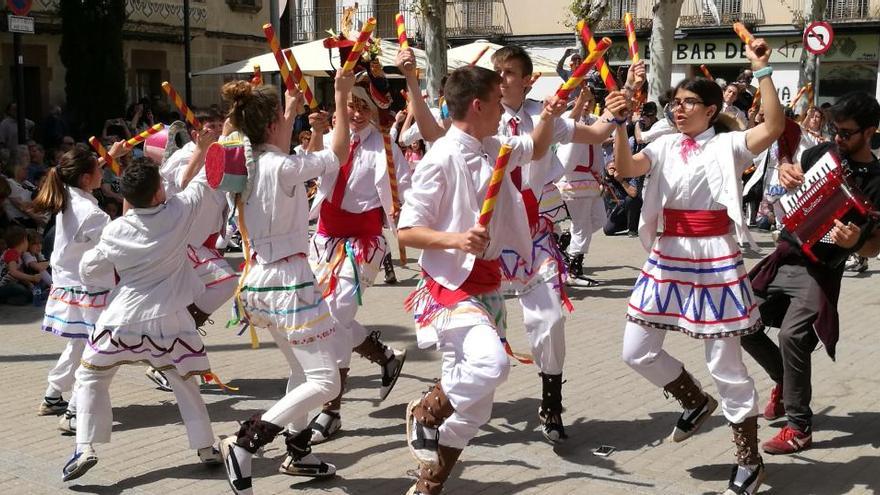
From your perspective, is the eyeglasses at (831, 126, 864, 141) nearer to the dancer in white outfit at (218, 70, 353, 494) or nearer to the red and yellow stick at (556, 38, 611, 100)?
the red and yellow stick at (556, 38, 611, 100)

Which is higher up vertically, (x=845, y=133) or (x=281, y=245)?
(x=845, y=133)

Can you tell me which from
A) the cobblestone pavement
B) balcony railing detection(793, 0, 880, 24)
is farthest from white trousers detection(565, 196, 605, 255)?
balcony railing detection(793, 0, 880, 24)

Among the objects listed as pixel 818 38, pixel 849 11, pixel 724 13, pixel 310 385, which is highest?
pixel 724 13

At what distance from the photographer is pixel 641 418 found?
5855mm

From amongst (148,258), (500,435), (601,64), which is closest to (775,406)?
(500,435)

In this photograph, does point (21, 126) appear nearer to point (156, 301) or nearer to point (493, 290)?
point (156, 301)

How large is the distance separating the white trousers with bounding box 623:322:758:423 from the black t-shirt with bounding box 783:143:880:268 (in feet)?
2.72

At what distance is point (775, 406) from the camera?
18.9 ft

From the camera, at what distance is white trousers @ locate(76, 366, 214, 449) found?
16.1 ft

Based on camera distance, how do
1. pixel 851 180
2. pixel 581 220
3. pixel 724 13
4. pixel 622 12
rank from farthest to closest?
pixel 622 12 → pixel 724 13 → pixel 581 220 → pixel 851 180

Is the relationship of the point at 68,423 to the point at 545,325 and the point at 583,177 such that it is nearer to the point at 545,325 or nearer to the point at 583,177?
the point at 545,325

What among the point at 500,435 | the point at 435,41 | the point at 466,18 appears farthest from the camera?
the point at 466,18

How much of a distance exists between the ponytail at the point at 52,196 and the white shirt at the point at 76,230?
4cm

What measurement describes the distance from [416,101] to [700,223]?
158 cm
